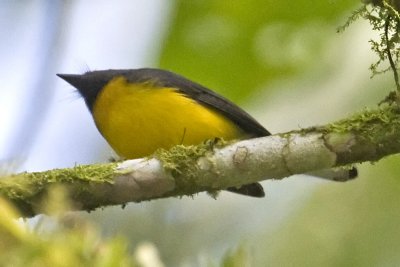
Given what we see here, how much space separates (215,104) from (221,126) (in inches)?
4.0

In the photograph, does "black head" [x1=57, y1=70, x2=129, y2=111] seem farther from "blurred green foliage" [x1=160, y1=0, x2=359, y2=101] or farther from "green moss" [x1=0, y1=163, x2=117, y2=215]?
"green moss" [x1=0, y1=163, x2=117, y2=215]

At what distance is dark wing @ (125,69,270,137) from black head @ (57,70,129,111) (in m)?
0.11

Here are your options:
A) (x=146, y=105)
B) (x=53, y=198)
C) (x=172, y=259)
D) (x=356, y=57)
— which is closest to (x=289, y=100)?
(x=356, y=57)

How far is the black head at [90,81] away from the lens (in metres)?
2.97

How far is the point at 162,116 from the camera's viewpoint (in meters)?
2.60

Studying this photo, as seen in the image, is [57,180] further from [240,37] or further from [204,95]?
[204,95]

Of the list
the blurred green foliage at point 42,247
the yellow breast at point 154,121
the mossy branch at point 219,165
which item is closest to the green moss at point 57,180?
the mossy branch at point 219,165

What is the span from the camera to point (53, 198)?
0.45 m

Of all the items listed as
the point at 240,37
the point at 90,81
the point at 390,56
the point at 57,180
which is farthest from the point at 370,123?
the point at 90,81

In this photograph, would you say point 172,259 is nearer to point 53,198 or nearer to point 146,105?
point 146,105

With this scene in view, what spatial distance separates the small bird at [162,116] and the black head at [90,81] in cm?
8

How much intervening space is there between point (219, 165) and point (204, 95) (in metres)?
0.90

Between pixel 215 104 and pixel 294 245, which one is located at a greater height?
pixel 215 104

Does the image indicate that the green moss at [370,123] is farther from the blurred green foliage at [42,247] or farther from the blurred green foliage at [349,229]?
the blurred green foliage at [42,247]
